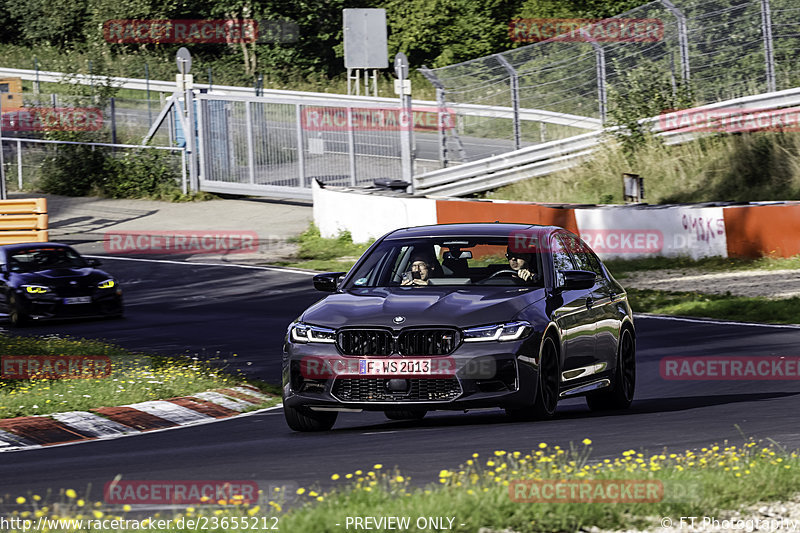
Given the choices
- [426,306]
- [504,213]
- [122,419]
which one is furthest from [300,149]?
[426,306]

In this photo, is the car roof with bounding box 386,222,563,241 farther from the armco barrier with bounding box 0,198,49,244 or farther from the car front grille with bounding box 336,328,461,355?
the armco barrier with bounding box 0,198,49,244

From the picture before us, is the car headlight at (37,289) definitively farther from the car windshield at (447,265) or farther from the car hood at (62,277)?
the car windshield at (447,265)

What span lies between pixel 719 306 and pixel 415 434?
10.6 metres

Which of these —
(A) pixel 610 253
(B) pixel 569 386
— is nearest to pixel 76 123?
(A) pixel 610 253

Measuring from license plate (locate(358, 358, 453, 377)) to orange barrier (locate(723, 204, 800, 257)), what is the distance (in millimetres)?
14102

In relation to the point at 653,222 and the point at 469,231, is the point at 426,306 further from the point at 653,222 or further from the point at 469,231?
the point at 653,222

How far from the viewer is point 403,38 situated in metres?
57.3

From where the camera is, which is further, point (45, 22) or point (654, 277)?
point (45, 22)

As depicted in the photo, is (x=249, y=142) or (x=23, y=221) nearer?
(x=23, y=221)

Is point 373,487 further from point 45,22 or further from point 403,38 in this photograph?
point 45,22

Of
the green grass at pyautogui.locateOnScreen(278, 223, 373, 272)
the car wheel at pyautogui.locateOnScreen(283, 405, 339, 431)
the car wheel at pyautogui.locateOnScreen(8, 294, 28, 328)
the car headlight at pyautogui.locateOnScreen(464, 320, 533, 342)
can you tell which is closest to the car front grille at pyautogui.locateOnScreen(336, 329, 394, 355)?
the car headlight at pyautogui.locateOnScreen(464, 320, 533, 342)

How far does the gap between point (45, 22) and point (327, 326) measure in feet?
179

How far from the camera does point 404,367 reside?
9688 mm

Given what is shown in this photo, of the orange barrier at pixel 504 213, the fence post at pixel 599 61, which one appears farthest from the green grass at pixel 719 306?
the fence post at pixel 599 61
